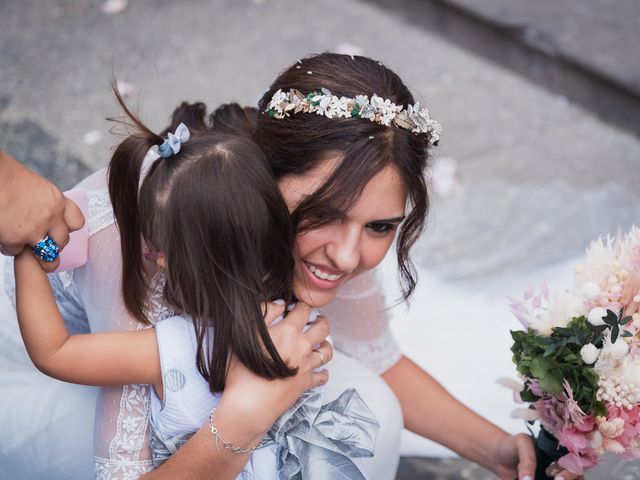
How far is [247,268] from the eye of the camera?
6.14 feet

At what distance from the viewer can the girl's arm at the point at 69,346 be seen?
5.88ft

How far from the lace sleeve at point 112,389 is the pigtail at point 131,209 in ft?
0.13

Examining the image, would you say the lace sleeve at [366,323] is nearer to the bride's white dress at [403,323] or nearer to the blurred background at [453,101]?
the bride's white dress at [403,323]

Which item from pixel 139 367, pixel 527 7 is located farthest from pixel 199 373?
pixel 527 7

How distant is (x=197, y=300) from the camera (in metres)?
1.86

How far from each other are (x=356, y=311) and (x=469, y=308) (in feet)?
3.33

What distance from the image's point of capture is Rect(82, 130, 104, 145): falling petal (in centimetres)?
410

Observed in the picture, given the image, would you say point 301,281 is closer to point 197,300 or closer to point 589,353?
point 197,300

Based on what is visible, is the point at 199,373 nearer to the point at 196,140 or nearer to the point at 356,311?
the point at 196,140

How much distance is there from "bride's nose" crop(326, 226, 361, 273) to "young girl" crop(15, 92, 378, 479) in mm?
100

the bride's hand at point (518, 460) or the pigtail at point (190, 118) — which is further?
the pigtail at point (190, 118)

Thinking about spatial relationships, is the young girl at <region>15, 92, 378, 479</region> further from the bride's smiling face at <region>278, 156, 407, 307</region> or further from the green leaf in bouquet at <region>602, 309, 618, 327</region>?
the green leaf in bouquet at <region>602, 309, 618, 327</region>

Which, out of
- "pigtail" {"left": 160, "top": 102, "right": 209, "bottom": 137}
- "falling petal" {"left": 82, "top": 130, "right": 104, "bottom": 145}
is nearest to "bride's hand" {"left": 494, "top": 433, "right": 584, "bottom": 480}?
"pigtail" {"left": 160, "top": 102, "right": 209, "bottom": 137}

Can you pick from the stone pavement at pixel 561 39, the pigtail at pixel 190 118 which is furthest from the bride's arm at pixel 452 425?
the stone pavement at pixel 561 39
